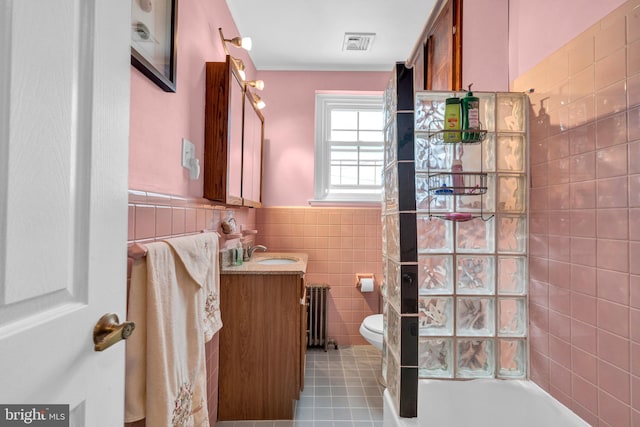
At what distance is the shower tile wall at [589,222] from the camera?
3.12 feet

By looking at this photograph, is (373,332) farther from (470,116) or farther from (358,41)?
(358,41)

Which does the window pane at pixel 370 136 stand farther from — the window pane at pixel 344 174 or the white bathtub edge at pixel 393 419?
the white bathtub edge at pixel 393 419

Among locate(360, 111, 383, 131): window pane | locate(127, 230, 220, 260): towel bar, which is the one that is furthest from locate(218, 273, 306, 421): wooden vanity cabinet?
locate(360, 111, 383, 131): window pane

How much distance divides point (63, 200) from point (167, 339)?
0.58m

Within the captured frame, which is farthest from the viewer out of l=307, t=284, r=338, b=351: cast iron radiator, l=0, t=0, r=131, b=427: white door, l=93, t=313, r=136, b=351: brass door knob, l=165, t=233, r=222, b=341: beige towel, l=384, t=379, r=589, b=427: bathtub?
l=307, t=284, r=338, b=351: cast iron radiator

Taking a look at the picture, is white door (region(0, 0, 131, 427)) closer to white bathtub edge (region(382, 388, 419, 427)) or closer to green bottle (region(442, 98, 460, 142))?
white bathtub edge (region(382, 388, 419, 427))

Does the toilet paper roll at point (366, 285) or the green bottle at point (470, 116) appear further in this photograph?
the toilet paper roll at point (366, 285)

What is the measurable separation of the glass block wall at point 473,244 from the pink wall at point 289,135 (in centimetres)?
151

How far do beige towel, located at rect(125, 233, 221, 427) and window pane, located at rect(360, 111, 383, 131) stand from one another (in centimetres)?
225

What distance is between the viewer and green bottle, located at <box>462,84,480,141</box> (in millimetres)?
1364

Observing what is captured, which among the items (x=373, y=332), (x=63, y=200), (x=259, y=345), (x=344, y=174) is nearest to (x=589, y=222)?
(x=373, y=332)

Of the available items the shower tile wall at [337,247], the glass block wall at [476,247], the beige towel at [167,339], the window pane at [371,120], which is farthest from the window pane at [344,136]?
the beige towel at [167,339]

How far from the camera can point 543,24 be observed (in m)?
1.32

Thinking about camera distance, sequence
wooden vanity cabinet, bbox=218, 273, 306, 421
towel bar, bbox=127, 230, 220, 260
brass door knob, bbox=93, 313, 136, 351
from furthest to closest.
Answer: wooden vanity cabinet, bbox=218, 273, 306, 421 → towel bar, bbox=127, 230, 220, 260 → brass door knob, bbox=93, 313, 136, 351
